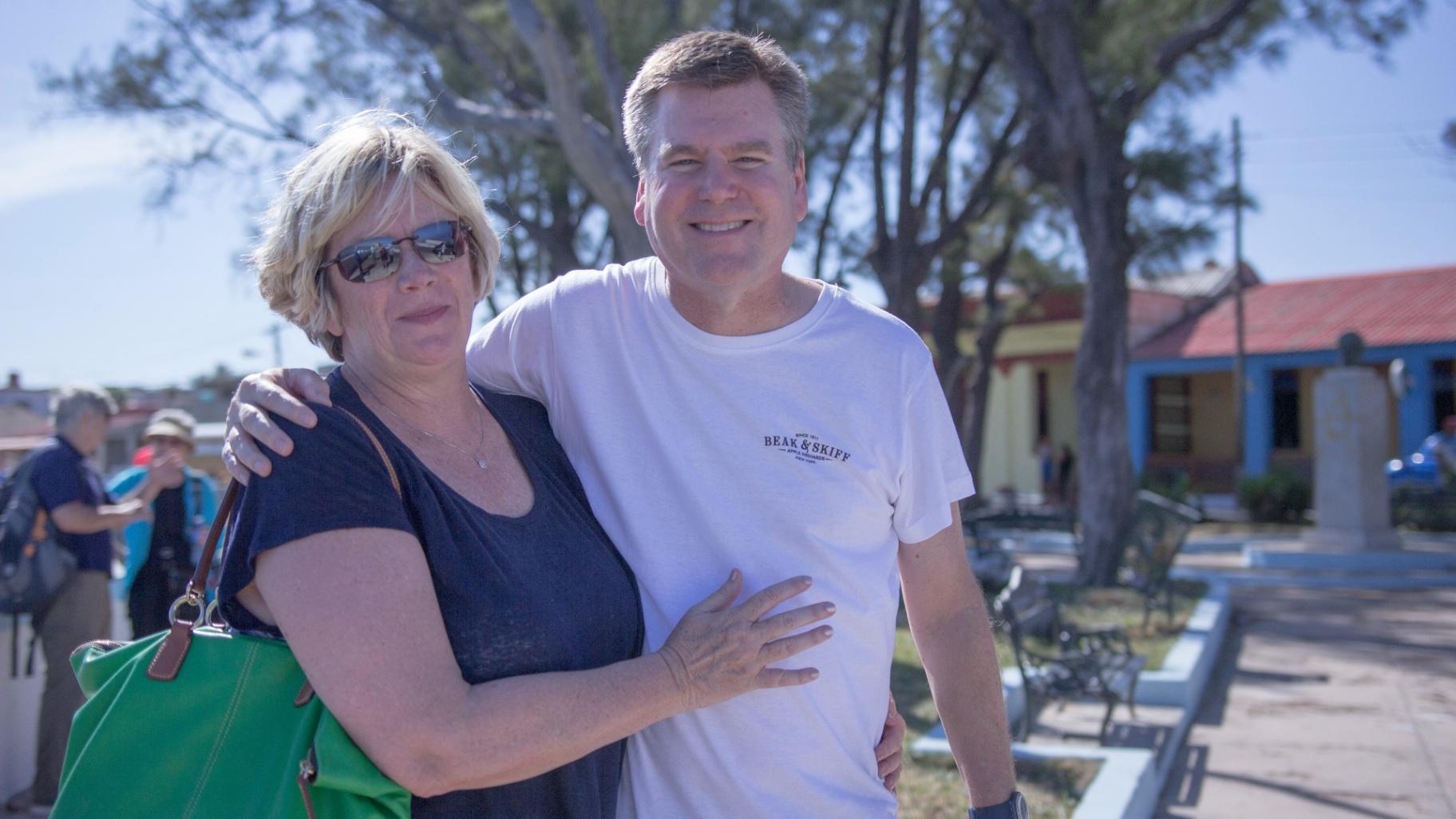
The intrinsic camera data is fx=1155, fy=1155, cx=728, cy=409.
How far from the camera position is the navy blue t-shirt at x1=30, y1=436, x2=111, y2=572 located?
5574mm

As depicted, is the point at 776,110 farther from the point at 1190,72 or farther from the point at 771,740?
the point at 1190,72

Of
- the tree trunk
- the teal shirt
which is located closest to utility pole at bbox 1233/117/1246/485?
the tree trunk

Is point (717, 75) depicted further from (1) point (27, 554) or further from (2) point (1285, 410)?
(2) point (1285, 410)

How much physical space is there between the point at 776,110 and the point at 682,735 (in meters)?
1.11

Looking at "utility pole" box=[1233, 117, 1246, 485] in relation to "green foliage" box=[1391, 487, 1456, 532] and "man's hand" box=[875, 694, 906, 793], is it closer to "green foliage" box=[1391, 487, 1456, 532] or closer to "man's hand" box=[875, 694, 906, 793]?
"green foliage" box=[1391, 487, 1456, 532]

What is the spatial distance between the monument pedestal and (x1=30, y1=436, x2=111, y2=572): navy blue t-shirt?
1495 cm

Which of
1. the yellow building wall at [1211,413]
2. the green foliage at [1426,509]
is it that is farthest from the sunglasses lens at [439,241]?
the yellow building wall at [1211,413]

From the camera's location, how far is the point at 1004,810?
2123 millimetres

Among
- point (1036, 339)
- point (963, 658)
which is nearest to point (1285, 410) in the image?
point (1036, 339)

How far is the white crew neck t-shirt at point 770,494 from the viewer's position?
1949mm

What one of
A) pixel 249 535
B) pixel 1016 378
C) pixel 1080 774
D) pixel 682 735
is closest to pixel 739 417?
pixel 682 735

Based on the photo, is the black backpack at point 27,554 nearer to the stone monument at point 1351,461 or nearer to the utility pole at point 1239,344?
the stone monument at point 1351,461

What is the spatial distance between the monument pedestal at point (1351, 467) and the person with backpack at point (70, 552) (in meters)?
14.9

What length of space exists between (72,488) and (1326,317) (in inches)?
1124
